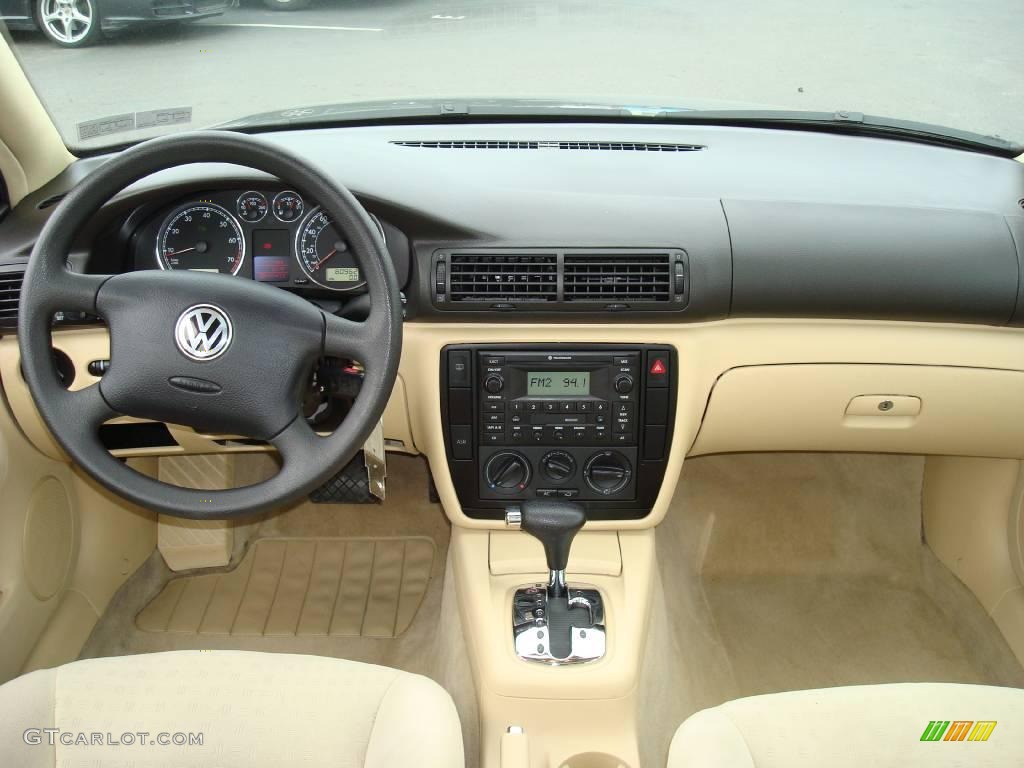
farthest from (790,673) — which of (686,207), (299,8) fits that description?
(299,8)

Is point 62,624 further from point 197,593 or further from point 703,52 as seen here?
point 703,52

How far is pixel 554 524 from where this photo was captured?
6.17ft

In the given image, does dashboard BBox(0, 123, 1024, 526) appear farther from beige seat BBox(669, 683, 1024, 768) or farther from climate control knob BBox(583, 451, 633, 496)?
beige seat BBox(669, 683, 1024, 768)

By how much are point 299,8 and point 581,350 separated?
115cm

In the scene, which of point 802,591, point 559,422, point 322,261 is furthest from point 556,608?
point 802,591

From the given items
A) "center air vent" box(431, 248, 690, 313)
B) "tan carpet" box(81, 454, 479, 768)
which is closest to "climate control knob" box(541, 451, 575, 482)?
"center air vent" box(431, 248, 690, 313)

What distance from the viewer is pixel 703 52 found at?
2199 mm

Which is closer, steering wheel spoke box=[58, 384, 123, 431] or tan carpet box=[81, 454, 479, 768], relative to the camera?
steering wheel spoke box=[58, 384, 123, 431]

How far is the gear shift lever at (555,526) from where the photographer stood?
189cm

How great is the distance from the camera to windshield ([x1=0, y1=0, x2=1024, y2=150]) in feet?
6.93

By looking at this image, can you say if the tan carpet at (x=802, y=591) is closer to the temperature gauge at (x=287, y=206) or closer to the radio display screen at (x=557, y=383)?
the radio display screen at (x=557, y=383)

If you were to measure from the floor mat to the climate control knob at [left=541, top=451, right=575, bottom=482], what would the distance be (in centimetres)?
81

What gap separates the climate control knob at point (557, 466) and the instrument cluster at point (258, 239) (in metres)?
0.55

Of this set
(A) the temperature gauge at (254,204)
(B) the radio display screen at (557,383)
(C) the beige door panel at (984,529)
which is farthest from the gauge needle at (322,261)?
(C) the beige door panel at (984,529)
